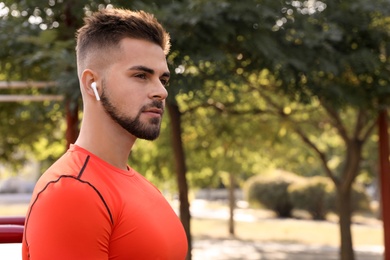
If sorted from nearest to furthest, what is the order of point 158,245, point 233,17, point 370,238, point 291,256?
point 158,245 < point 233,17 < point 291,256 < point 370,238

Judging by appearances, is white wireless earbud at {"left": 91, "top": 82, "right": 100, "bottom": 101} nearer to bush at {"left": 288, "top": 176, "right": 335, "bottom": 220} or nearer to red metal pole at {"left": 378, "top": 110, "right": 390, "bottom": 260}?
red metal pole at {"left": 378, "top": 110, "right": 390, "bottom": 260}

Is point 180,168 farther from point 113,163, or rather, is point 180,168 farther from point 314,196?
point 314,196

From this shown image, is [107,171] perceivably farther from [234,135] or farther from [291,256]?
[291,256]

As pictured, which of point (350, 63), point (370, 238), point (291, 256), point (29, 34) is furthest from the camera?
point (370, 238)

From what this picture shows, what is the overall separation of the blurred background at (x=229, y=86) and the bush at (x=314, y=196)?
27.8 ft

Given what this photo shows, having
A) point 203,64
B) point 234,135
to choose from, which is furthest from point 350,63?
point 234,135

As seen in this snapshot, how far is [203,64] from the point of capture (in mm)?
8117

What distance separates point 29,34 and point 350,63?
13.1ft

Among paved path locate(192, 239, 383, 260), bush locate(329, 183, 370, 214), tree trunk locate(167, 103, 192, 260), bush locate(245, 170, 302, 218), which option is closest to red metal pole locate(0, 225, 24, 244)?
tree trunk locate(167, 103, 192, 260)

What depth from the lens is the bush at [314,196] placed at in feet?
97.8

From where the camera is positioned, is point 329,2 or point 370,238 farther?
point 370,238

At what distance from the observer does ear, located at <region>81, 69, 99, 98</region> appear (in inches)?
69.5

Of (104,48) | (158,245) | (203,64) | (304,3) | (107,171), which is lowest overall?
(158,245)

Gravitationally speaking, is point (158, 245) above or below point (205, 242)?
below
